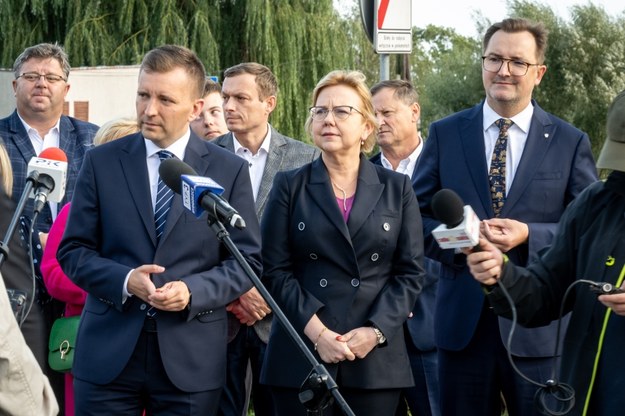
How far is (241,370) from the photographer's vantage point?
701cm

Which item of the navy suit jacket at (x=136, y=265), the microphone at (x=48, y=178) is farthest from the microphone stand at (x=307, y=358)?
the navy suit jacket at (x=136, y=265)

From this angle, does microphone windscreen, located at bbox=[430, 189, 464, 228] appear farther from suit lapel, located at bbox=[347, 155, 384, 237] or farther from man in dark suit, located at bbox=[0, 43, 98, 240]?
man in dark suit, located at bbox=[0, 43, 98, 240]

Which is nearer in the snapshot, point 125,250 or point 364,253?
point 125,250

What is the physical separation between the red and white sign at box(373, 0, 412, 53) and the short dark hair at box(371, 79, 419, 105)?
1.33ft

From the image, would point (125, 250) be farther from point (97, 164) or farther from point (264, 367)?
point (264, 367)

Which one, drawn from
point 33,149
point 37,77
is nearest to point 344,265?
point 33,149

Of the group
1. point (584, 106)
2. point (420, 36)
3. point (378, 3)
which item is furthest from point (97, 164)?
point (420, 36)

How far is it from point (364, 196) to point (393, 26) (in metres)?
3.61

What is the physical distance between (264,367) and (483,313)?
3.88 feet

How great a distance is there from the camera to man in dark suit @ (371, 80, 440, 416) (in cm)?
699

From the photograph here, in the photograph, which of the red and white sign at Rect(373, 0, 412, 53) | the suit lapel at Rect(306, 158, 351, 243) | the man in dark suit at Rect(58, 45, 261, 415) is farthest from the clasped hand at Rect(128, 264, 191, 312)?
the red and white sign at Rect(373, 0, 412, 53)

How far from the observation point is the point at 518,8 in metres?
30.3

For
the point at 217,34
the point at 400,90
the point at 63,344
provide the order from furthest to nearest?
the point at 217,34 < the point at 400,90 < the point at 63,344

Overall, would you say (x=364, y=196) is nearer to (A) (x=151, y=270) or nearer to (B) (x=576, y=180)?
(B) (x=576, y=180)
